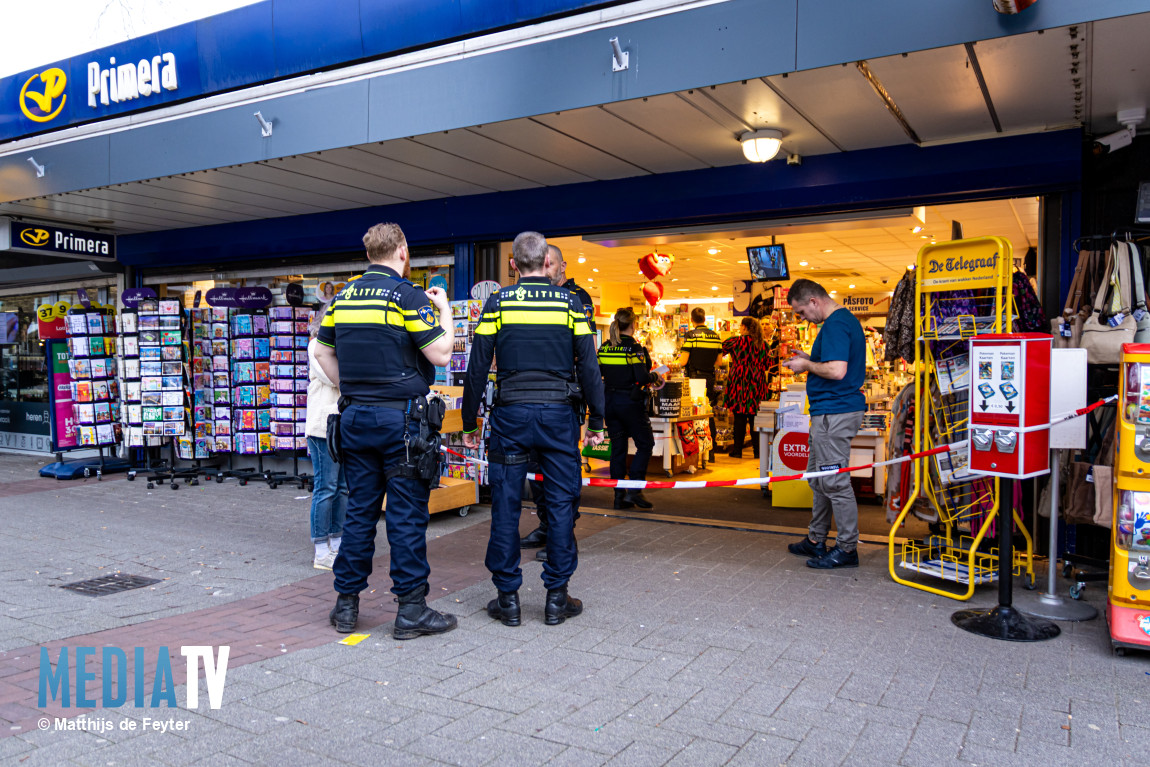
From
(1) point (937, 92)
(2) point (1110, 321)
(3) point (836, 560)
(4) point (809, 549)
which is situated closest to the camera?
(2) point (1110, 321)

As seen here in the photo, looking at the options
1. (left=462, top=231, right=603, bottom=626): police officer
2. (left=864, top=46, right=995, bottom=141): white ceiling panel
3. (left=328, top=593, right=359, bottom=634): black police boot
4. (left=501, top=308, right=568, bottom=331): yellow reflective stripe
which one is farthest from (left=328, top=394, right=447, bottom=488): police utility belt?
(left=864, top=46, right=995, bottom=141): white ceiling panel

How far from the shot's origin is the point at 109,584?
16.1ft

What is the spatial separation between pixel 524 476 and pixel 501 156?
321 centimetres

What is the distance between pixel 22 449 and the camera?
12.3 m

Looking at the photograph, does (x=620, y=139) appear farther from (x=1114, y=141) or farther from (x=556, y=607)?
(x=556, y=607)

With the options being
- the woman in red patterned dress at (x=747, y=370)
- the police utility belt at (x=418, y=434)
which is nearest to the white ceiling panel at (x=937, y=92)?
the police utility belt at (x=418, y=434)

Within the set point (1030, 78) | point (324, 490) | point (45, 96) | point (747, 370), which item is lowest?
point (324, 490)

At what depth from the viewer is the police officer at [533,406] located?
4.05 m

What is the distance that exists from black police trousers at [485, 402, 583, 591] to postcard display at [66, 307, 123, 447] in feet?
24.7

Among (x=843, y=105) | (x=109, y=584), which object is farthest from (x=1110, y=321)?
(x=109, y=584)

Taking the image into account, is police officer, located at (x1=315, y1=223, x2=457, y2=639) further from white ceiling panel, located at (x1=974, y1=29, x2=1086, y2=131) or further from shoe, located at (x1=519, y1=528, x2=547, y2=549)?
white ceiling panel, located at (x1=974, y1=29, x2=1086, y2=131)

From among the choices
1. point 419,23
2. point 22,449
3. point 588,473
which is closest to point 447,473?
point 588,473

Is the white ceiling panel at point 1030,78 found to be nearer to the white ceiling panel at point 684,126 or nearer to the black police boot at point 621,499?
the white ceiling panel at point 684,126

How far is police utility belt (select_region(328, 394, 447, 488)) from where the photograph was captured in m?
3.80
